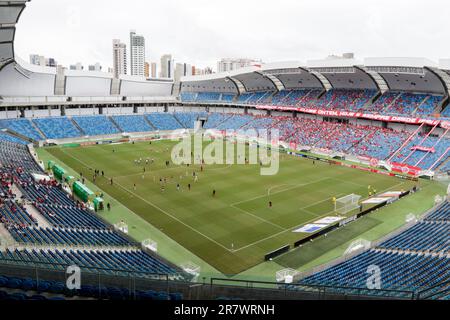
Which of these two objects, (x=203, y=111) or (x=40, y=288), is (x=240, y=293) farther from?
(x=203, y=111)

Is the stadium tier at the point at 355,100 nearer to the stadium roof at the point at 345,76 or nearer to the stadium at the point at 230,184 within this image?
the stadium at the point at 230,184

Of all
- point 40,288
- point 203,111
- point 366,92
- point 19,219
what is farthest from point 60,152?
point 366,92

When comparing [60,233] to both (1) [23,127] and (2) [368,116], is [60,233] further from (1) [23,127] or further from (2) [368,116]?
(2) [368,116]

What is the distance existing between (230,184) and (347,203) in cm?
1302

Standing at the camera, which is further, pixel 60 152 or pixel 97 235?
pixel 60 152

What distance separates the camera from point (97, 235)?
24172mm

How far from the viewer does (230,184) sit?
40.6m

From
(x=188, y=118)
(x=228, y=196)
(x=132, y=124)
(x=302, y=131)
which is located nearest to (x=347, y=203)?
(x=228, y=196)

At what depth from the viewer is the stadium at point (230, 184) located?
53.4 feet

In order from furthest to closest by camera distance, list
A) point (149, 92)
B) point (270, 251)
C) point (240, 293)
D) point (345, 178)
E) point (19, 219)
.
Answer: point (149, 92) < point (345, 178) < point (270, 251) < point (19, 219) < point (240, 293)

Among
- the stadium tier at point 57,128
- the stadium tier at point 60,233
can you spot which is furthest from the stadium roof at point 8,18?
the stadium tier at point 57,128

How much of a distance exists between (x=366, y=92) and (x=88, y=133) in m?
55.0

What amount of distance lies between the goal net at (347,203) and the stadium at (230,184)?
0.18 m

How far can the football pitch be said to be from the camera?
26375mm
